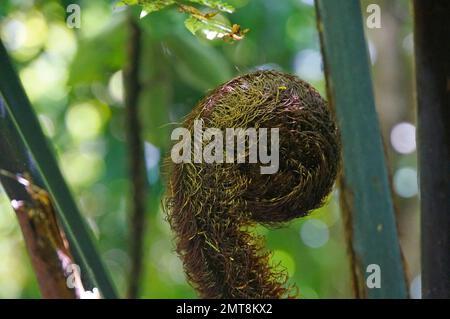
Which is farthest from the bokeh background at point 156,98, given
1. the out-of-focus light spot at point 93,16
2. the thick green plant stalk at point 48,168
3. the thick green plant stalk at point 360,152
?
the thick green plant stalk at point 48,168

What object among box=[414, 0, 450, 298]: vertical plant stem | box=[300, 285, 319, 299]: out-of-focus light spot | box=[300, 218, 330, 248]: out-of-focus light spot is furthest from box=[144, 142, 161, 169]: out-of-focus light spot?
box=[414, 0, 450, 298]: vertical plant stem

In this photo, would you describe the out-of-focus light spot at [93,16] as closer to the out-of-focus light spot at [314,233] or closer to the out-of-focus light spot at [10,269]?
the out-of-focus light spot at [314,233]

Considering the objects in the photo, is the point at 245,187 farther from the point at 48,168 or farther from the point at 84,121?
the point at 84,121

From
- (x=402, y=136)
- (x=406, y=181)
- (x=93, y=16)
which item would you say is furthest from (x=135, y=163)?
(x=406, y=181)

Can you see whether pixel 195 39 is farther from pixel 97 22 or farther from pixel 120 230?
pixel 120 230
